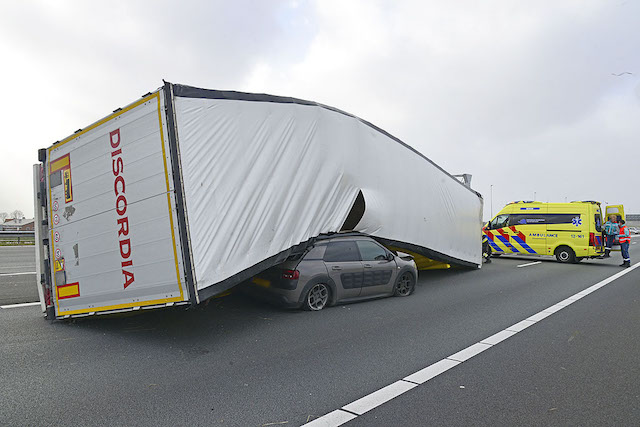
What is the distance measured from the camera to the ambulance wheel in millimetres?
16306

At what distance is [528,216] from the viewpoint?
56.3ft

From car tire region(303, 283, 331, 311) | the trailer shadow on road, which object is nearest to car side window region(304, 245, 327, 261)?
car tire region(303, 283, 331, 311)

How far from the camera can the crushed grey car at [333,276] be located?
694 cm

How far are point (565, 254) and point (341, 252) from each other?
12.7m

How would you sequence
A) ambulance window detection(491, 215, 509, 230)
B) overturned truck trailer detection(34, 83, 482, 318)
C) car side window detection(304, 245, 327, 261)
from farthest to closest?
1. ambulance window detection(491, 215, 509, 230)
2. car side window detection(304, 245, 327, 261)
3. overturned truck trailer detection(34, 83, 482, 318)

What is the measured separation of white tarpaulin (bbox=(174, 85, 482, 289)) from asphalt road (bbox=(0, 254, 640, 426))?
112 centimetres

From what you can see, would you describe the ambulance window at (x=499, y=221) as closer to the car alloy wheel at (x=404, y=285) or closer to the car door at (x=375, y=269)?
the car alloy wheel at (x=404, y=285)

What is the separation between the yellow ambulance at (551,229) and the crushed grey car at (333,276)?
35.0 feet

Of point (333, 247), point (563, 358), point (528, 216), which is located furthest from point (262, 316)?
point (528, 216)

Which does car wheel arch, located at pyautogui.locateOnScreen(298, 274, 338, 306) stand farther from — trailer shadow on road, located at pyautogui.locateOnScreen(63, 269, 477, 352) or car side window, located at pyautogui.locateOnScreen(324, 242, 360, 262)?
car side window, located at pyautogui.locateOnScreen(324, 242, 360, 262)

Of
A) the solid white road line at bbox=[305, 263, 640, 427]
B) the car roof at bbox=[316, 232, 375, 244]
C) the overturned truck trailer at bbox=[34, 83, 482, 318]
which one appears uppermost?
the overturned truck trailer at bbox=[34, 83, 482, 318]

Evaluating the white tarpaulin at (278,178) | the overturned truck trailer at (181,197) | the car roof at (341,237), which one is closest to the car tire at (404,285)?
the white tarpaulin at (278,178)

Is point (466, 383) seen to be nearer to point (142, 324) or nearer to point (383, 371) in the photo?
point (383, 371)

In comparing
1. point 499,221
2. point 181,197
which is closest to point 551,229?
point 499,221
